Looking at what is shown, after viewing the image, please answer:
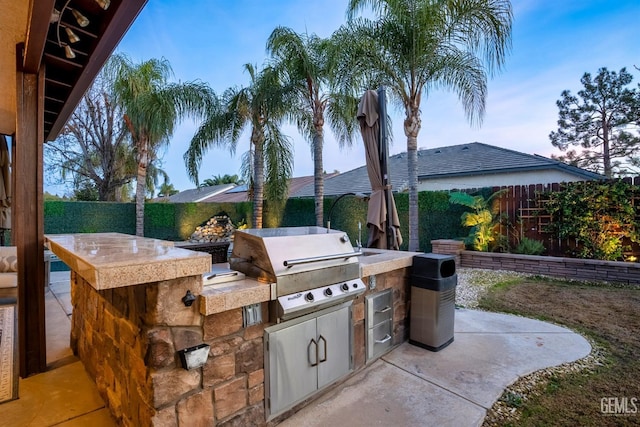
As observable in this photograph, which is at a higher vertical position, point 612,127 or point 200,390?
point 612,127

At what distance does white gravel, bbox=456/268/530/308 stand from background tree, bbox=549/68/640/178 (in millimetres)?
11411

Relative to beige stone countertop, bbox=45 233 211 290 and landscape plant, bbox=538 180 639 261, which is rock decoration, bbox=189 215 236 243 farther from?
beige stone countertop, bbox=45 233 211 290

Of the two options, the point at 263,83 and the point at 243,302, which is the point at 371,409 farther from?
the point at 263,83

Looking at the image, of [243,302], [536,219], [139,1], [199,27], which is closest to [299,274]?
[243,302]

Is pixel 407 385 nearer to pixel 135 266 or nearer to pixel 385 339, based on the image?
pixel 385 339

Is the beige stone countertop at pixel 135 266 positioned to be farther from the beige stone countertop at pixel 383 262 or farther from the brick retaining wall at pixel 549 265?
the brick retaining wall at pixel 549 265

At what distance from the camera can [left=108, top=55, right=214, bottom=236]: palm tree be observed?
9.62 metres

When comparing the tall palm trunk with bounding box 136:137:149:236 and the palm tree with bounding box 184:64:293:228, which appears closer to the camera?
the palm tree with bounding box 184:64:293:228

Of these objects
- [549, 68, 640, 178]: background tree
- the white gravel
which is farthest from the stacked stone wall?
[549, 68, 640, 178]: background tree

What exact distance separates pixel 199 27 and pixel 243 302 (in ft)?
33.8

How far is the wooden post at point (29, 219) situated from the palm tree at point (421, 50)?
615 cm

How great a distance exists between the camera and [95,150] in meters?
15.6

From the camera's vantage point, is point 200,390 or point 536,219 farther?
point 536,219

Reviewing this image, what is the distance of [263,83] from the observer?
8664mm
